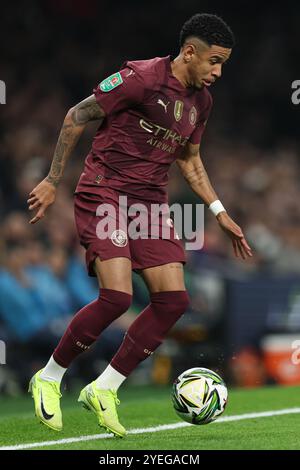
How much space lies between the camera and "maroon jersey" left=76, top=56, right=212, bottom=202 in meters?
6.20

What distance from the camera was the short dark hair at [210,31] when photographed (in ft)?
20.4

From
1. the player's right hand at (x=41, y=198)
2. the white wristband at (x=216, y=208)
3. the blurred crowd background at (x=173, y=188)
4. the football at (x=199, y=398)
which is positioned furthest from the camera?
the blurred crowd background at (x=173, y=188)

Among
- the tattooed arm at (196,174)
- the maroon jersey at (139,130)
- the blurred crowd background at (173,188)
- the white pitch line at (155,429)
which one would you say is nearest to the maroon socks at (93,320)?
the white pitch line at (155,429)

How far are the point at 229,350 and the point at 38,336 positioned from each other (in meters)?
2.16

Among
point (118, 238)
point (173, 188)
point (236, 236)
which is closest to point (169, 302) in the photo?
point (118, 238)

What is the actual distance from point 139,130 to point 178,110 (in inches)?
10.2

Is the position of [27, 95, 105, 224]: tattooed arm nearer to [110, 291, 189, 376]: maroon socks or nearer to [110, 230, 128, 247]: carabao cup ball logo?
[110, 230, 128, 247]: carabao cup ball logo

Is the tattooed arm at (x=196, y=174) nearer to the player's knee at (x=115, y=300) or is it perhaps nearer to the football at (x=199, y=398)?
the player's knee at (x=115, y=300)

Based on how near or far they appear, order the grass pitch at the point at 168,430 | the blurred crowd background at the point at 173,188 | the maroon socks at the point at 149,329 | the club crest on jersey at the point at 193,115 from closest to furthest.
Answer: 1. the grass pitch at the point at 168,430
2. the maroon socks at the point at 149,329
3. the club crest on jersey at the point at 193,115
4. the blurred crowd background at the point at 173,188

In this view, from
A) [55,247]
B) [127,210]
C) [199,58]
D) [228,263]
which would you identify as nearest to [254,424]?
[127,210]

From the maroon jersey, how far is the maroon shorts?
82mm

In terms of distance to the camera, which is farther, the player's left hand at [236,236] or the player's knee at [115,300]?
the player's left hand at [236,236]

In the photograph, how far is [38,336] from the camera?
11.5 metres

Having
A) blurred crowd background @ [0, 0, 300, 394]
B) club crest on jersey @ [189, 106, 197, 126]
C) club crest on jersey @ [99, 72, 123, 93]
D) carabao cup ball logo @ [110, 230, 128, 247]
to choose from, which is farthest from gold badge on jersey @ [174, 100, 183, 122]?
blurred crowd background @ [0, 0, 300, 394]
